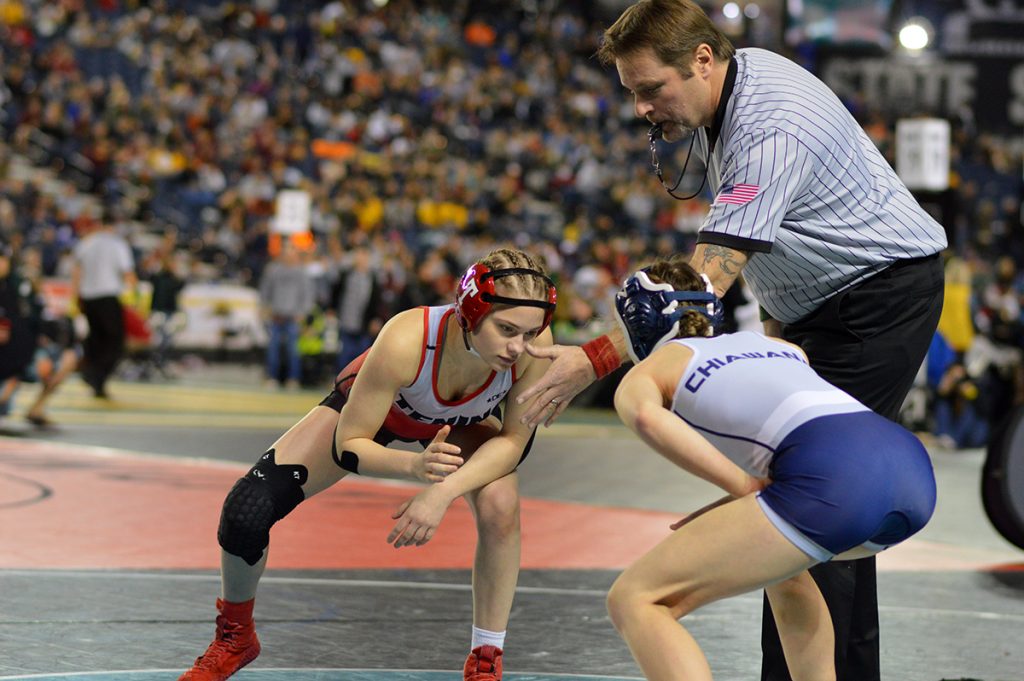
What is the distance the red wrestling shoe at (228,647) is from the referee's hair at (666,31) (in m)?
2.09


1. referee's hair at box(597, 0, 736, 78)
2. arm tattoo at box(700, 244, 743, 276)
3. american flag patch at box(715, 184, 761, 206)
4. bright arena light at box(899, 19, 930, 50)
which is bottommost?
arm tattoo at box(700, 244, 743, 276)

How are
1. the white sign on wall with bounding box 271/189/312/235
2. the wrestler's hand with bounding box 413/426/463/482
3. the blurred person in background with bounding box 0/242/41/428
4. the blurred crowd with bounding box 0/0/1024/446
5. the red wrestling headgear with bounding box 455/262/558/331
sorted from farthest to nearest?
the white sign on wall with bounding box 271/189/312/235, the blurred crowd with bounding box 0/0/1024/446, the blurred person in background with bounding box 0/242/41/428, the red wrestling headgear with bounding box 455/262/558/331, the wrestler's hand with bounding box 413/426/463/482

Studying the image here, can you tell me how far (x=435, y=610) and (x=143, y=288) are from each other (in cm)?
1651

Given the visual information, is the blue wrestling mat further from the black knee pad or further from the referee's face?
the referee's face

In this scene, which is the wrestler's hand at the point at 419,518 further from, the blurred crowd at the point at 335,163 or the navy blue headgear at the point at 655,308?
the blurred crowd at the point at 335,163

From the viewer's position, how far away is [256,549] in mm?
4793

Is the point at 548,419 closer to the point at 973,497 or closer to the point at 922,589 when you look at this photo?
the point at 922,589

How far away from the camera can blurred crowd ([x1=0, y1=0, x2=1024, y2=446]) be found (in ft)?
69.7

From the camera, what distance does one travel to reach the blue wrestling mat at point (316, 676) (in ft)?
16.4

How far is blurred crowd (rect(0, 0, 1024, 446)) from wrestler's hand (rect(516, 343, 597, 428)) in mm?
14258

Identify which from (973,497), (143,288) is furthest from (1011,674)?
(143,288)

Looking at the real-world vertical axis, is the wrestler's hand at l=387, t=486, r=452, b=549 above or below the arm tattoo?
below

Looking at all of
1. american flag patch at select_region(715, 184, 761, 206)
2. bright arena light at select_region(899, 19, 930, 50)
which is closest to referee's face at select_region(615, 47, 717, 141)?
american flag patch at select_region(715, 184, 761, 206)

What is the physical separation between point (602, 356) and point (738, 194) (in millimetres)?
574
